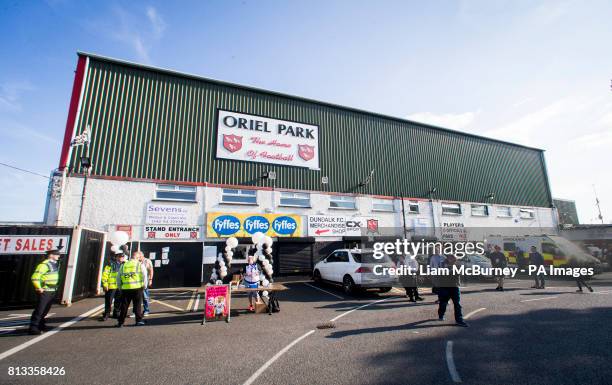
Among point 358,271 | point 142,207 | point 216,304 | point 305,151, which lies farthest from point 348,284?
point 142,207

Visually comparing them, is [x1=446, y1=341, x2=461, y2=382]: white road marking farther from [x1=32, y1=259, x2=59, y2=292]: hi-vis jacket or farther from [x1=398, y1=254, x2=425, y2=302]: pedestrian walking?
[x1=32, y1=259, x2=59, y2=292]: hi-vis jacket

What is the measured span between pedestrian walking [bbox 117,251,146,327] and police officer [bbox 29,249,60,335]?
1.49 meters

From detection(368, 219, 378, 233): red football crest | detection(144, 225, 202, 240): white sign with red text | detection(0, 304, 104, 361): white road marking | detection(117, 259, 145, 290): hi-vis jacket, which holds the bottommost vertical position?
detection(0, 304, 104, 361): white road marking

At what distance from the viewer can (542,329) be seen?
21.1 feet

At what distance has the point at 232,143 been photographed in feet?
55.9

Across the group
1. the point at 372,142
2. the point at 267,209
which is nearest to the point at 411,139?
the point at 372,142

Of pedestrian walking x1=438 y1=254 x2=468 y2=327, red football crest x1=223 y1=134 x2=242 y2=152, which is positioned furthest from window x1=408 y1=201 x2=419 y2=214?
pedestrian walking x1=438 y1=254 x2=468 y2=327

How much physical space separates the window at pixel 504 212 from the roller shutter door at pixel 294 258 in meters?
19.4

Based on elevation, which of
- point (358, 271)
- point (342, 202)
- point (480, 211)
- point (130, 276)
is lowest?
point (358, 271)

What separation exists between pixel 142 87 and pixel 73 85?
3213 millimetres

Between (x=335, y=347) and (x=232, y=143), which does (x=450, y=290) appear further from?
(x=232, y=143)

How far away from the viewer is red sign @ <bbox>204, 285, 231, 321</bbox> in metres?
8.03

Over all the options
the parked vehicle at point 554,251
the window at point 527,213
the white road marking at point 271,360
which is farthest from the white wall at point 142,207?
the window at point 527,213

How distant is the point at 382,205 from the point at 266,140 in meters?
9.74
